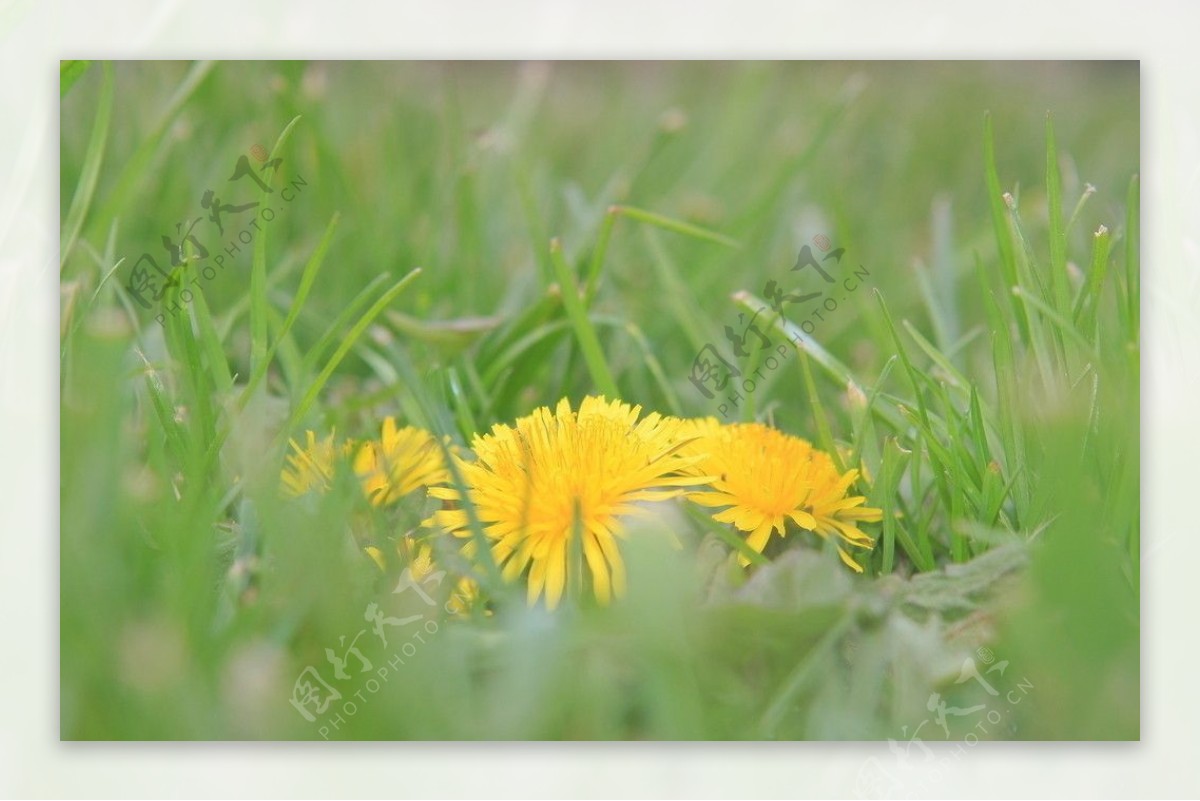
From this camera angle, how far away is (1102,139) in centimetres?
81

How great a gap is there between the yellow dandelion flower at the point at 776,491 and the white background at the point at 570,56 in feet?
0.41

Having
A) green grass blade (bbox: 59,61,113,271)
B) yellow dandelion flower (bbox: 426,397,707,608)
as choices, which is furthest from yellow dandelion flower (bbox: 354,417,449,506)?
green grass blade (bbox: 59,61,113,271)

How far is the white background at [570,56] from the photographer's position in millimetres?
685

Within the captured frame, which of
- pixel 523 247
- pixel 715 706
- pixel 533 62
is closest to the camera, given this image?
pixel 715 706

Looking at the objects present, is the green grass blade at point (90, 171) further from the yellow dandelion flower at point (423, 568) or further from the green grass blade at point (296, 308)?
the yellow dandelion flower at point (423, 568)

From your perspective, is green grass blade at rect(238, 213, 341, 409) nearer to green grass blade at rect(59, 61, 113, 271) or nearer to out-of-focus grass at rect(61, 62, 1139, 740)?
out-of-focus grass at rect(61, 62, 1139, 740)

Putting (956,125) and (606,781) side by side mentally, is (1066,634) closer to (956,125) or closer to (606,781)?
(606,781)

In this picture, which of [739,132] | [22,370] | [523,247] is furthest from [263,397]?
[739,132]

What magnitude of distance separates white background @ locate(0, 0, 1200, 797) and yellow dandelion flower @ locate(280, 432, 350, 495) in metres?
0.15

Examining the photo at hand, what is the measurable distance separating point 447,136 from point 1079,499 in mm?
548

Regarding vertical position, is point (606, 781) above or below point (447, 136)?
below

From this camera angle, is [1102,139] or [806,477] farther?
[1102,139]

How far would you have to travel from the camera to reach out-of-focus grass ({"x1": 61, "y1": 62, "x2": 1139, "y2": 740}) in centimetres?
65

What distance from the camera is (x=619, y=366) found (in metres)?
0.81
